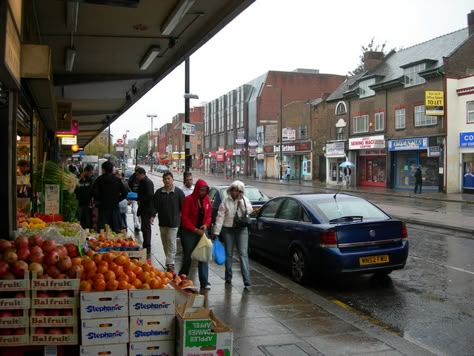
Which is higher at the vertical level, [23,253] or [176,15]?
[176,15]

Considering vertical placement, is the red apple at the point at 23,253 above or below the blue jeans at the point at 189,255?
above

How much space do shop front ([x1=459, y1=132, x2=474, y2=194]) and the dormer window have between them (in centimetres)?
1466

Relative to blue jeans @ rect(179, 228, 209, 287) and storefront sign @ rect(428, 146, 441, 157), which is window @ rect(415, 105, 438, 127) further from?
blue jeans @ rect(179, 228, 209, 287)

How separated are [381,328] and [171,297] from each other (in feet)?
9.81

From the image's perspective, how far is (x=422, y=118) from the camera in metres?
36.6

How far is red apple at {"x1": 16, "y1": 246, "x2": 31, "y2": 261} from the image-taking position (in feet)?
14.9

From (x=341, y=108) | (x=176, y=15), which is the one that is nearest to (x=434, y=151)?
(x=341, y=108)

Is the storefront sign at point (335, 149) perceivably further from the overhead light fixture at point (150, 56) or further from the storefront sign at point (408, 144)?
the overhead light fixture at point (150, 56)

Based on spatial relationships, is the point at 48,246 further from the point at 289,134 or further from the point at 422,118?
the point at 289,134

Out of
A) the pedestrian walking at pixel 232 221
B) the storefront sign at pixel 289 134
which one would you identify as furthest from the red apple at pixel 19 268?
the storefront sign at pixel 289 134

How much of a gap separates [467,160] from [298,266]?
28527 mm

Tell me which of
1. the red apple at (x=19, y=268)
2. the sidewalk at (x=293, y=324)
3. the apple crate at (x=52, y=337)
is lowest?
the sidewalk at (x=293, y=324)

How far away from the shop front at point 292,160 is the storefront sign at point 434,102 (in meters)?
18.0

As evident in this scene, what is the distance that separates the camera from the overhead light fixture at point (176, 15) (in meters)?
6.77
